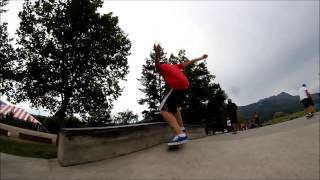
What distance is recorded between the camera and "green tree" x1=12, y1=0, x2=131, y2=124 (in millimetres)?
25438

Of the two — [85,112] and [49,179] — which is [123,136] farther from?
[85,112]

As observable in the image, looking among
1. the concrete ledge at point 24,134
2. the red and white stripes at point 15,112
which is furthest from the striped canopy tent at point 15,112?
the concrete ledge at point 24,134

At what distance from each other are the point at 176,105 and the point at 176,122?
416 millimetres

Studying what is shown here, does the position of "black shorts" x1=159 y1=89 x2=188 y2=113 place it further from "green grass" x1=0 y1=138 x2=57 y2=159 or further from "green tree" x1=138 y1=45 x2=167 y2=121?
"green tree" x1=138 y1=45 x2=167 y2=121

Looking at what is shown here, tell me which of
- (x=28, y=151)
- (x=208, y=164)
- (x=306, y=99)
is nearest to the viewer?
(x=208, y=164)

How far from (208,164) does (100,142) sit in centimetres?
242

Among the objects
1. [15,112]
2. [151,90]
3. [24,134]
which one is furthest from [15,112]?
[151,90]

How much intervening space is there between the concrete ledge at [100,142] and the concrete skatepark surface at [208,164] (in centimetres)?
24

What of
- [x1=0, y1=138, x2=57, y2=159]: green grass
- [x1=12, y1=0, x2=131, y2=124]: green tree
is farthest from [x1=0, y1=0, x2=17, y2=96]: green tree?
[x1=0, y1=138, x2=57, y2=159]: green grass

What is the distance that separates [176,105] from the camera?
7238 mm

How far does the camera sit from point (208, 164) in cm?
571

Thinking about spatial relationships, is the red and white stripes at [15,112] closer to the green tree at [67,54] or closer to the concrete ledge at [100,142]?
the green tree at [67,54]

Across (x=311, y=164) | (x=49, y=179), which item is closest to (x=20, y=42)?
(x=49, y=179)

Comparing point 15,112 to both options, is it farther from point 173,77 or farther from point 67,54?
point 173,77
